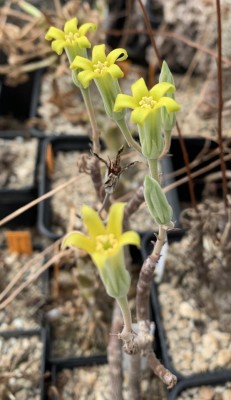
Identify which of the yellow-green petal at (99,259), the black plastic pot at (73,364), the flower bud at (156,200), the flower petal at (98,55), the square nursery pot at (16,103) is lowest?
the black plastic pot at (73,364)

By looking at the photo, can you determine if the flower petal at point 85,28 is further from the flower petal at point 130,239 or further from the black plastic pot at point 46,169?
the black plastic pot at point 46,169

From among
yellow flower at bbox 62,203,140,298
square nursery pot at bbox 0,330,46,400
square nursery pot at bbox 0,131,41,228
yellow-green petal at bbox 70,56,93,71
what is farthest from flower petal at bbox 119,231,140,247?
square nursery pot at bbox 0,131,41,228

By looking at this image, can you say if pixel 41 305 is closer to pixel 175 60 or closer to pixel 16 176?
pixel 16 176

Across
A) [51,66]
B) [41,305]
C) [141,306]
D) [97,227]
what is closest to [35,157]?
[51,66]

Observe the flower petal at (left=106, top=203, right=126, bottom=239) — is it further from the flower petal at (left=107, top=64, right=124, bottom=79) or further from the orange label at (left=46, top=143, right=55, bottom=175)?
the orange label at (left=46, top=143, right=55, bottom=175)

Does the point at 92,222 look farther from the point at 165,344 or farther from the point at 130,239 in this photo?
the point at 165,344

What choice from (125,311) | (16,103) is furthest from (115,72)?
(16,103)

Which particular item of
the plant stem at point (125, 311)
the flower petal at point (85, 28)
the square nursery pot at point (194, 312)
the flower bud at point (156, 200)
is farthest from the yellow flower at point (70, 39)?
the square nursery pot at point (194, 312)
